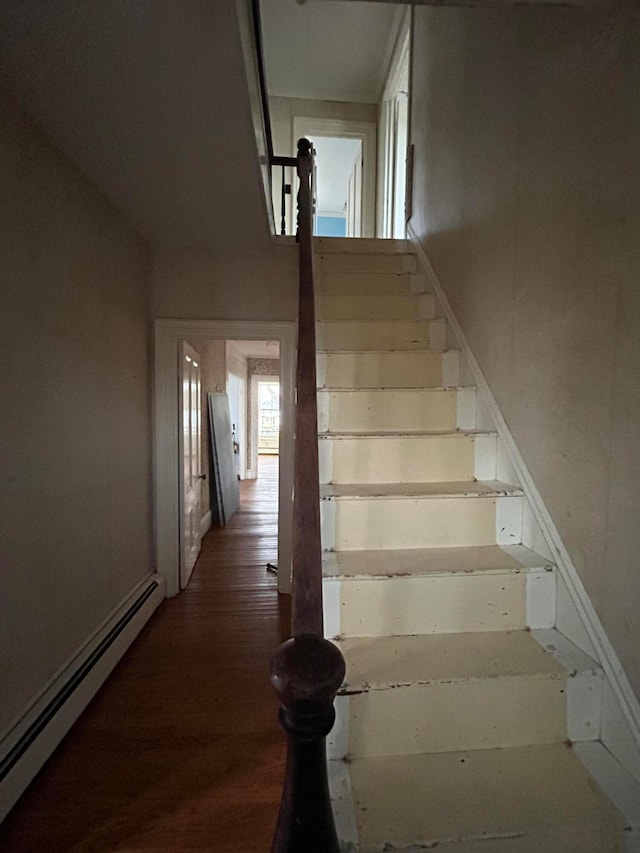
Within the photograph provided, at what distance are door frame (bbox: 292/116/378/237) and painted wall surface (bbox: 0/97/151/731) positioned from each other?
3265 mm

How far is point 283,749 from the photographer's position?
156cm

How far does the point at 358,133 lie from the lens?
4574 millimetres

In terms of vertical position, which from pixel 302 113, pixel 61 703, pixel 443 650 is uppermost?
pixel 302 113

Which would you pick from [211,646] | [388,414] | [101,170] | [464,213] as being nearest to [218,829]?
[211,646]

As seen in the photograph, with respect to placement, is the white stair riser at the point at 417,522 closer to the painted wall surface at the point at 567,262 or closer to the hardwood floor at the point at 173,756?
the painted wall surface at the point at 567,262

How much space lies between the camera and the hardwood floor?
1.23 meters

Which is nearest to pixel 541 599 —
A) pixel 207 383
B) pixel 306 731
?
pixel 306 731

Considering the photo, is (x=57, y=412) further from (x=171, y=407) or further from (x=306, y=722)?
(x=306, y=722)

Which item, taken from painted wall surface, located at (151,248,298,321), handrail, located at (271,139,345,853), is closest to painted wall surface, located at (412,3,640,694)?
handrail, located at (271,139,345,853)

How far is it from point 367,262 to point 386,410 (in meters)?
1.44

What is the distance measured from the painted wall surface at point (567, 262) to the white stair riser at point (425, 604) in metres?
0.24

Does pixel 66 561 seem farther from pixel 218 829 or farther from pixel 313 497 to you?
pixel 313 497

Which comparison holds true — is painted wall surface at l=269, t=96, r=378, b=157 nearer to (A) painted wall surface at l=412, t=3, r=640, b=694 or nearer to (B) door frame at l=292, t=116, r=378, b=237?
(B) door frame at l=292, t=116, r=378, b=237

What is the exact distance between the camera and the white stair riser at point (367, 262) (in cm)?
270
